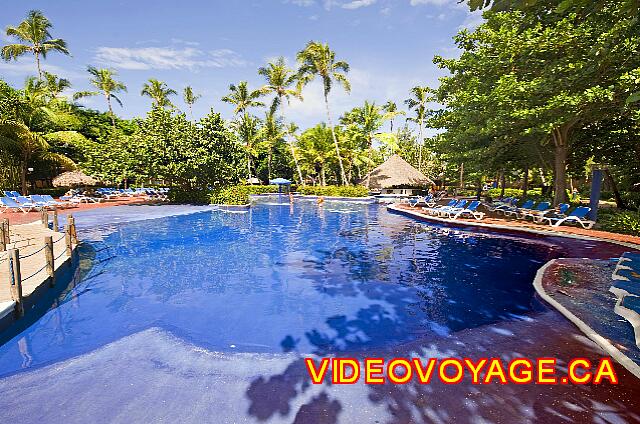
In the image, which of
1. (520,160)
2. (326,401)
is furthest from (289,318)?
(520,160)

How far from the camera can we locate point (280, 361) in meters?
5.17

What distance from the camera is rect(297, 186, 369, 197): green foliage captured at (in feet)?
126

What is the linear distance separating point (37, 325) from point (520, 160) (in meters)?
27.5

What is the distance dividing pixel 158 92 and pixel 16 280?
47406 mm

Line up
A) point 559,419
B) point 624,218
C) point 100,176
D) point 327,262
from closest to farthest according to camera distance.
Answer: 1. point 559,419
2. point 327,262
3. point 624,218
4. point 100,176

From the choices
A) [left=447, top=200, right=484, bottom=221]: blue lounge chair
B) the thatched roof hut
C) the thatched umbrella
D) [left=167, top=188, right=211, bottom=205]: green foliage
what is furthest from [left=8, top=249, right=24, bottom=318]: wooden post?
the thatched umbrella

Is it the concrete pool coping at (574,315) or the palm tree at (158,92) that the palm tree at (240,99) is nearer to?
the palm tree at (158,92)

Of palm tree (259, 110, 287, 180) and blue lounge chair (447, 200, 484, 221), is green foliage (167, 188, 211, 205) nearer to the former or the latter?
palm tree (259, 110, 287, 180)

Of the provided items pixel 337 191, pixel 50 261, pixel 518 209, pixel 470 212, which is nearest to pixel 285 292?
pixel 50 261

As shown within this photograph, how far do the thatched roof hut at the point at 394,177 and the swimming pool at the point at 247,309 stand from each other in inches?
931

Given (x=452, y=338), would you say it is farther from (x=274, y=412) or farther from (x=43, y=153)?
(x=43, y=153)

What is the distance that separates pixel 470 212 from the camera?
1842cm

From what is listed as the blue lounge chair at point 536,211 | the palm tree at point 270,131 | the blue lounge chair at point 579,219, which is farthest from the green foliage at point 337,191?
the blue lounge chair at point 579,219

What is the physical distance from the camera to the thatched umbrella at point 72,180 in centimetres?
3472
